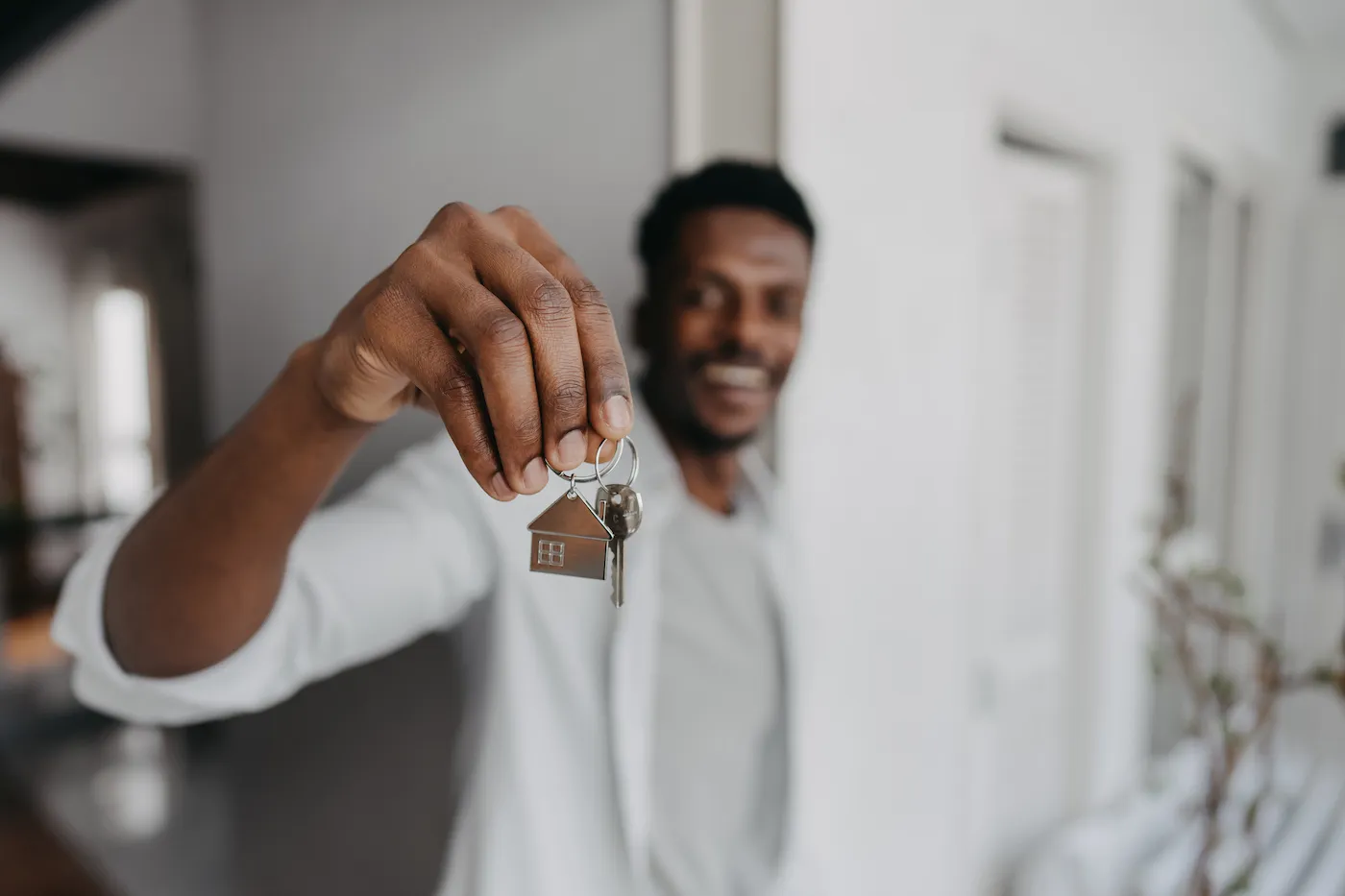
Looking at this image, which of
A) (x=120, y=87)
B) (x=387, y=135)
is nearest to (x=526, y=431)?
(x=387, y=135)

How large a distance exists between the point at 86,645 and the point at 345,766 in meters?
0.49

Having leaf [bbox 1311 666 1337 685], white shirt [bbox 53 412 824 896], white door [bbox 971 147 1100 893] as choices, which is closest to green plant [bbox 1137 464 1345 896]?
leaf [bbox 1311 666 1337 685]

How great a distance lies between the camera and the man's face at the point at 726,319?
1.49 ft

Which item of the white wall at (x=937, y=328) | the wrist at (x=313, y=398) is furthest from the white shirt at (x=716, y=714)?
the wrist at (x=313, y=398)

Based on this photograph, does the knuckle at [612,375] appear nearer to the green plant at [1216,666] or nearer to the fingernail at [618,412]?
the fingernail at [618,412]

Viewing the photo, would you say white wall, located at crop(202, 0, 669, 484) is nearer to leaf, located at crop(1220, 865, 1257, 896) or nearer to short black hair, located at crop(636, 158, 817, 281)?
short black hair, located at crop(636, 158, 817, 281)

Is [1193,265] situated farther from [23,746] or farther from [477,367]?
[23,746]

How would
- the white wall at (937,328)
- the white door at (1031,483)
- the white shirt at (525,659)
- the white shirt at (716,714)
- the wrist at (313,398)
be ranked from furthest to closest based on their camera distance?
the white door at (1031,483) < the white wall at (937,328) < the white shirt at (716,714) < the white shirt at (525,659) < the wrist at (313,398)

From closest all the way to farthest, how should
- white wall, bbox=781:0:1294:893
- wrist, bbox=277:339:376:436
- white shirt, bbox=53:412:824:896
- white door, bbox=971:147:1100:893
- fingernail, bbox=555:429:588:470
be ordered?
fingernail, bbox=555:429:588:470 → wrist, bbox=277:339:376:436 → white shirt, bbox=53:412:824:896 → white wall, bbox=781:0:1294:893 → white door, bbox=971:147:1100:893

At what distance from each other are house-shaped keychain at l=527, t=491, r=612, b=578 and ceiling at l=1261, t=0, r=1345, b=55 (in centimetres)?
73

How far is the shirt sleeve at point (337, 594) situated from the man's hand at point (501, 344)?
0.20 m

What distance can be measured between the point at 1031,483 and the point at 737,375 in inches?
24.8

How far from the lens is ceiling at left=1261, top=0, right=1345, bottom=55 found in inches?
22.6

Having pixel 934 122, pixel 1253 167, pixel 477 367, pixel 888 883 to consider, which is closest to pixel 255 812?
pixel 888 883
